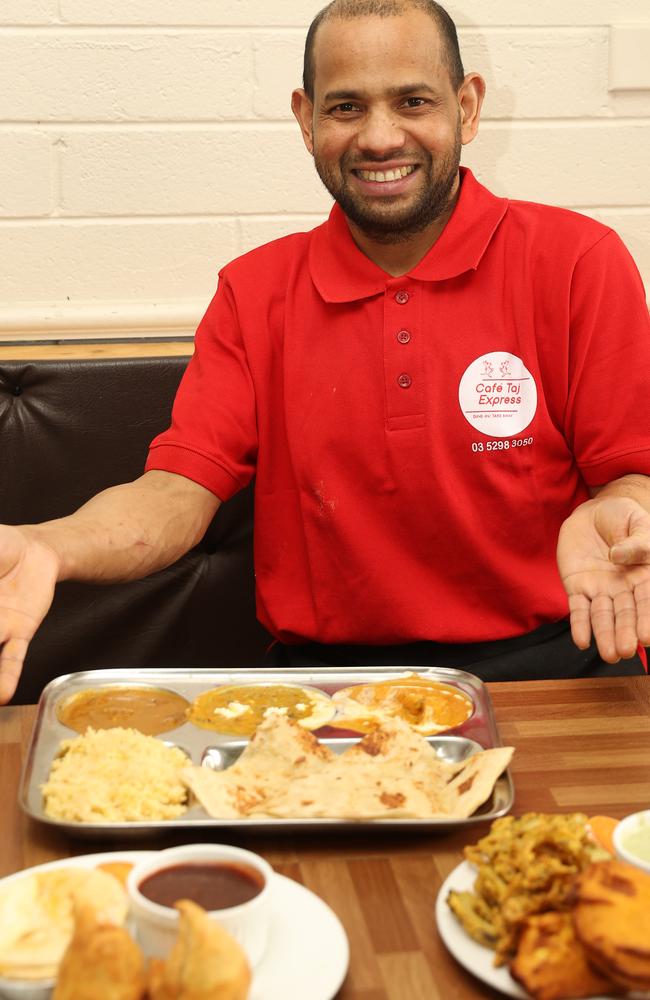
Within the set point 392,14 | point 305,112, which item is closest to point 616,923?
point 392,14

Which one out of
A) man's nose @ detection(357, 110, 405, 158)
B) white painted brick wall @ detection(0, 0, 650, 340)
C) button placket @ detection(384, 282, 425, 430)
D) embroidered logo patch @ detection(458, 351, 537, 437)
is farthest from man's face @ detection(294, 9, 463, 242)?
white painted brick wall @ detection(0, 0, 650, 340)

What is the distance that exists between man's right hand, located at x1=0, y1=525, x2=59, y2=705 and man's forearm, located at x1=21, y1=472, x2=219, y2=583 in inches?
1.5

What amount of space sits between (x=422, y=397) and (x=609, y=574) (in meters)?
Result: 0.51

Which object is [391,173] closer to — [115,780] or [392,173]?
[392,173]

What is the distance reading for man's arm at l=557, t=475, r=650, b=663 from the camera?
1.54 metres

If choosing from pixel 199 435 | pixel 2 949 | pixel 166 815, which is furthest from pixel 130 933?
pixel 199 435

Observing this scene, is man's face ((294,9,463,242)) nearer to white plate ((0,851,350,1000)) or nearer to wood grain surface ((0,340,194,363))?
wood grain surface ((0,340,194,363))

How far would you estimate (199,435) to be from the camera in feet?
6.68

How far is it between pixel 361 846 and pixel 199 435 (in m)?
0.98

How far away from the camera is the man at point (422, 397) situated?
1971mm

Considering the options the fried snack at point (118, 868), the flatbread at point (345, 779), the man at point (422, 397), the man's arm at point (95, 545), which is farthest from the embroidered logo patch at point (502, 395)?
the fried snack at point (118, 868)

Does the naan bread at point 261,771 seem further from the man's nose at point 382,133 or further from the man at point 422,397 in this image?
the man's nose at point 382,133

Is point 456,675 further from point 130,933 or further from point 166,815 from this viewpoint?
point 130,933

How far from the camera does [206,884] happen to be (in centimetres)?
97
